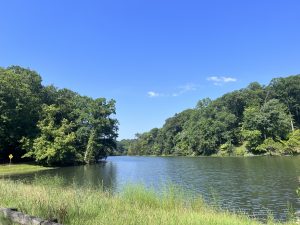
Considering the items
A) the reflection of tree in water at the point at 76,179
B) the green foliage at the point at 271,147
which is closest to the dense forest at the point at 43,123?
the reflection of tree in water at the point at 76,179

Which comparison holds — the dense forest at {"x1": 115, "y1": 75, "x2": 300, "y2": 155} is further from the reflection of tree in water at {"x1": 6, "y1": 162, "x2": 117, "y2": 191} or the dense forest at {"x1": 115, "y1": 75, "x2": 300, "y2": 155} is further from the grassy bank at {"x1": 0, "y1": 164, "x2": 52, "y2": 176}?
the grassy bank at {"x1": 0, "y1": 164, "x2": 52, "y2": 176}

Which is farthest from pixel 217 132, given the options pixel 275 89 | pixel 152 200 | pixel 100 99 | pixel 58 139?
pixel 152 200

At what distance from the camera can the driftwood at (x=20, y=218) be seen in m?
6.81

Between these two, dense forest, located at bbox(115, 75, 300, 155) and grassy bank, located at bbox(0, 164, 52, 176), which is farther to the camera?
dense forest, located at bbox(115, 75, 300, 155)

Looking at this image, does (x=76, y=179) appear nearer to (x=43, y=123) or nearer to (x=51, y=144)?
(x=51, y=144)

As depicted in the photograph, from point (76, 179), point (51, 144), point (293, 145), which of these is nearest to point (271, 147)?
point (293, 145)

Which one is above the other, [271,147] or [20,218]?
[271,147]

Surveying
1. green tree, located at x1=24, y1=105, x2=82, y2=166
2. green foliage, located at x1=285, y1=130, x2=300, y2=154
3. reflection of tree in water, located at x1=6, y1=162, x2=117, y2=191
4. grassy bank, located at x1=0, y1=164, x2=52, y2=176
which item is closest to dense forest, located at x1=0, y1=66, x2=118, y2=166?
green tree, located at x1=24, y1=105, x2=82, y2=166

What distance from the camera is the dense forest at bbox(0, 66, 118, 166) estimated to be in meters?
56.8

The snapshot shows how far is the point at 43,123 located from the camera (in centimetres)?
6228

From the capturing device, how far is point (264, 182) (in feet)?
95.9

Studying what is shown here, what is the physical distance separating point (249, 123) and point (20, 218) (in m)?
92.5

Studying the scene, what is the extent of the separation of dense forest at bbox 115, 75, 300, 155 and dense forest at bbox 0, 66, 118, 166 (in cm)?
3834

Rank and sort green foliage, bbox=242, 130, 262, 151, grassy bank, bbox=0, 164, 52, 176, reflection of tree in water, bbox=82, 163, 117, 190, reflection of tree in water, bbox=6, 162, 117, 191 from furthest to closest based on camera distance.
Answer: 1. green foliage, bbox=242, 130, 262, 151
2. grassy bank, bbox=0, 164, 52, 176
3. reflection of tree in water, bbox=82, 163, 117, 190
4. reflection of tree in water, bbox=6, 162, 117, 191
